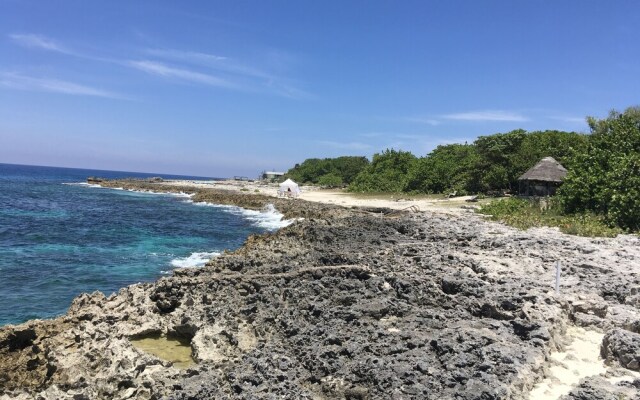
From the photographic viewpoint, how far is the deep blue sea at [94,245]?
48.2 feet

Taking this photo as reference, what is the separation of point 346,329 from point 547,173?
1094 inches

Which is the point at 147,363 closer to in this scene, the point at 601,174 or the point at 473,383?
the point at 473,383

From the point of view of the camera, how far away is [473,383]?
6016 mm

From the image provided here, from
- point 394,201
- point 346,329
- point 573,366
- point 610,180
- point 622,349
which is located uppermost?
point 610,180

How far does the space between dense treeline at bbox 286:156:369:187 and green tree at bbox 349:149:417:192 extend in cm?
1109

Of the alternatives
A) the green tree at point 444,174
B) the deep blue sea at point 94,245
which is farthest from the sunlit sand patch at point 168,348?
the green tree at point 444,174

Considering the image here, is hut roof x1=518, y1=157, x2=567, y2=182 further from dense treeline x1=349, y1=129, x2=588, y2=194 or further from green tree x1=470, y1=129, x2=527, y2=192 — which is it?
green tree x1=470, y1=129, x2=527, y2=192

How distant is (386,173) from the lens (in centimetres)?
6488

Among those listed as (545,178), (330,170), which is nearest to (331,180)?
(330,170)

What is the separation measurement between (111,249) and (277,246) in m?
9.84

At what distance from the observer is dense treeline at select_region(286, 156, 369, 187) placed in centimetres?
8390

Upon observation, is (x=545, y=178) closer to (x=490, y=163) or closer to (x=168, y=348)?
(x=490, y=163)

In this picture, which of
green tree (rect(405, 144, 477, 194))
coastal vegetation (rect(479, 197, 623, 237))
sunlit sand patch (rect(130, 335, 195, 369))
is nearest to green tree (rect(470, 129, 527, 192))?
green tree (rect(405, 144, 477, 194))

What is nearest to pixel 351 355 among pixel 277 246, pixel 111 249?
pixel 277 246
